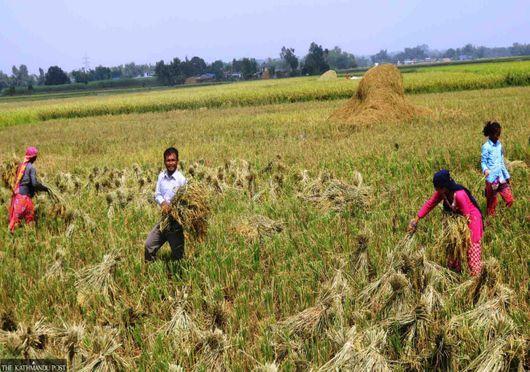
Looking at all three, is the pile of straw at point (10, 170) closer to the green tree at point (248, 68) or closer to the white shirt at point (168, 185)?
the white shirt at point (168, 185)

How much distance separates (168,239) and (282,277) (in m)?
1.41

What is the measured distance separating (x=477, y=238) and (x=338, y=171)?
18.0 feet

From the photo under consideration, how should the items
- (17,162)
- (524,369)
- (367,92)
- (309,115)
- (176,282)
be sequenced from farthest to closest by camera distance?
(309,115) → (367,92) → (17,162) → (176,282) → (524,369)

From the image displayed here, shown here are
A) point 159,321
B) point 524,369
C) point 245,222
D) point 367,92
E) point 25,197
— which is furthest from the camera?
Answer: point 367,92

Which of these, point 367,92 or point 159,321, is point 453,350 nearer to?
point 159,321

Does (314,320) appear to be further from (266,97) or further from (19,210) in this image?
(266,97)

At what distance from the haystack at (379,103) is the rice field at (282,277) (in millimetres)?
5267

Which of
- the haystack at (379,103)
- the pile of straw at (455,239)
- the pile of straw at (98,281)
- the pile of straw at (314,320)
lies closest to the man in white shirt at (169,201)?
the pile of straw at (98,281)

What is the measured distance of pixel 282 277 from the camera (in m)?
5.34

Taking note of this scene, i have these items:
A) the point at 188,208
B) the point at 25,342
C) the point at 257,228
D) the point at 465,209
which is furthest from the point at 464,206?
the point at 25,342

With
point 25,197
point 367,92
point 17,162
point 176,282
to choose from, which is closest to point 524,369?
point 176,282

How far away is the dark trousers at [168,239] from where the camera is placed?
227 inches

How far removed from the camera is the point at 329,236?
638 cm

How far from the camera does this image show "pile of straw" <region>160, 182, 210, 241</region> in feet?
18.1
